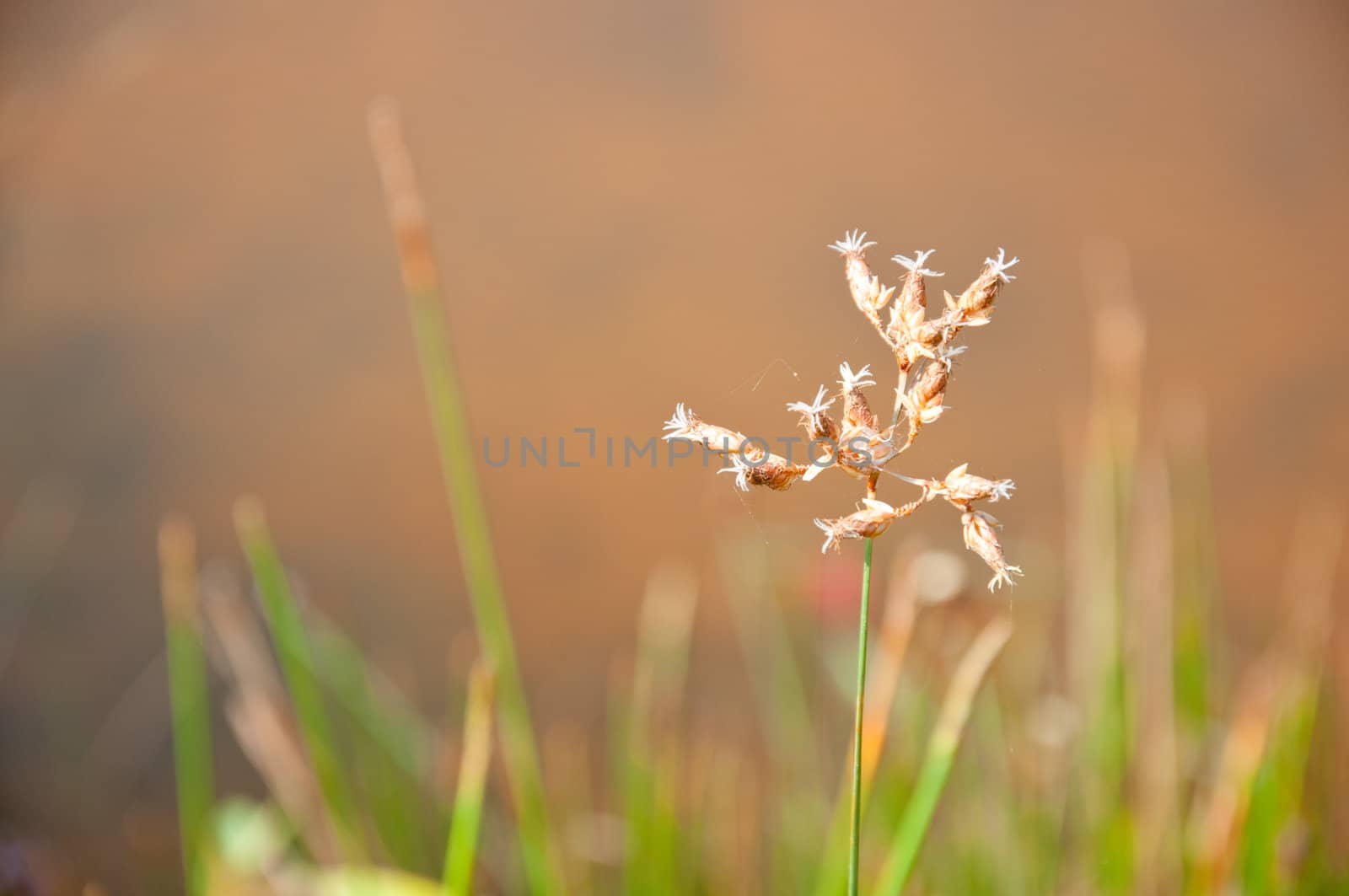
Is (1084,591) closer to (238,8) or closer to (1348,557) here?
(1348,557)

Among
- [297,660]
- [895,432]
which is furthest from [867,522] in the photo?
[297,660]

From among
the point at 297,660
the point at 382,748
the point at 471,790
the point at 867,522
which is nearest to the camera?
the point at 867,522

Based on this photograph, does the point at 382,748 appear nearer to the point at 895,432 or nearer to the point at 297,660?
the point at 297,660

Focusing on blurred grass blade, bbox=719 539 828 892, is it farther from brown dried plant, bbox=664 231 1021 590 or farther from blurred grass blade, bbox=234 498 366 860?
brown dried plant, bbox=664 231 1021 590

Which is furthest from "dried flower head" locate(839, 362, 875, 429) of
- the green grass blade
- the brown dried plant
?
the green grass blade

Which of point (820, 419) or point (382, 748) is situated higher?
point (820, 419)

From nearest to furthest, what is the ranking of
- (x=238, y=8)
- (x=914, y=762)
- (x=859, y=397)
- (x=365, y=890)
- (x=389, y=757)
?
1. (x=859, y=397)
2. (x=365, y=890)
3. (x=914, y=762)
4. (x=389, y=757)
5. (x=238, y=8)

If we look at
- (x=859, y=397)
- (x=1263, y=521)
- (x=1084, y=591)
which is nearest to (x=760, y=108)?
(x=1084, y=591)

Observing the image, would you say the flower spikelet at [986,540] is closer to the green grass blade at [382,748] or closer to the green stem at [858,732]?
the green stem at [858,732]
